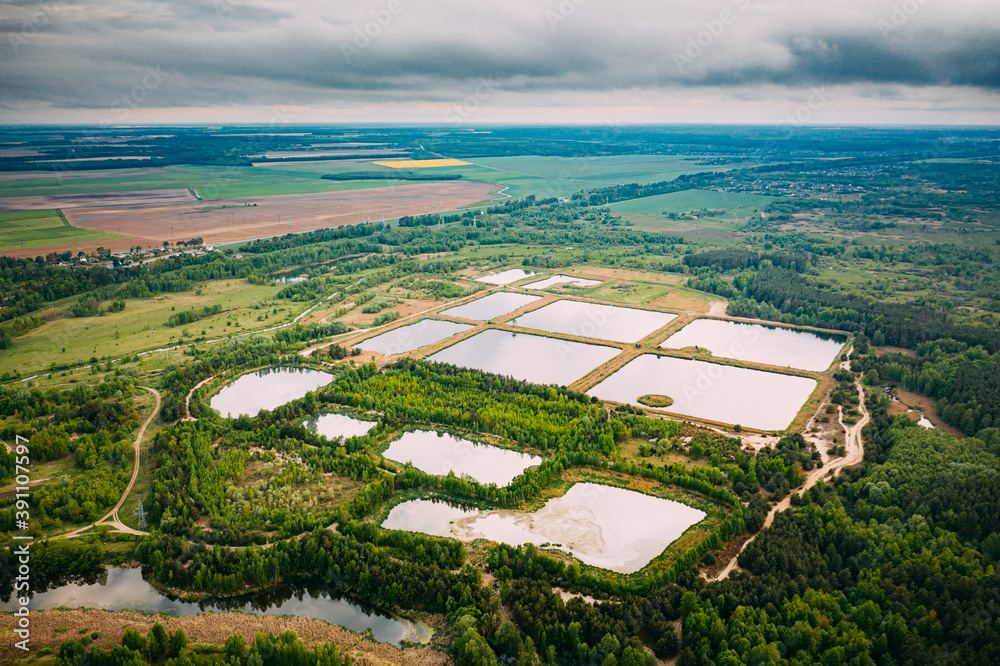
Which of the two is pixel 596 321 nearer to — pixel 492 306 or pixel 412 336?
pixel 492 306

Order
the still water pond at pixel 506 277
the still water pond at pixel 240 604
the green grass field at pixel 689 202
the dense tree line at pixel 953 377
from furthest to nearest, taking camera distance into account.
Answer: the green grass field at pixel 689 202
the still water pond at pixel 506 277
the dense tree line at pixel 953 377
the still water pond at pixel 240 604

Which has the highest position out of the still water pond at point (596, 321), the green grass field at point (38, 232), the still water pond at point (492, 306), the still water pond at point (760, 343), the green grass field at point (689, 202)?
the green grass field at point (38, 232)

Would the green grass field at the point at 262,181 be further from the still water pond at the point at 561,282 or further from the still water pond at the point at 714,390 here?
the still water pond at the point at 714,390

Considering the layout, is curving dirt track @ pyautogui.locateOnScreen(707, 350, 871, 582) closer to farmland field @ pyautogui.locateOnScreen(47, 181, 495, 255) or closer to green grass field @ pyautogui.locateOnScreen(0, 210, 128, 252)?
farmland field @ pyautogui.locateOnScreen(47, 181, 495, 255)

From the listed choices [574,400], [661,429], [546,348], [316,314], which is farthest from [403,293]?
[661,429]

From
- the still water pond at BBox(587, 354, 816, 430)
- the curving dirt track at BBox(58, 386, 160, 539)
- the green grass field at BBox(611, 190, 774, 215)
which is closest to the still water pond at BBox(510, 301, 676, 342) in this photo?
the still water pond at BBox(587, 354, 816, 430)

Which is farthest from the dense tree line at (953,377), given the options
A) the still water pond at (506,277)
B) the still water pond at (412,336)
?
the still water pond at (506,277)
